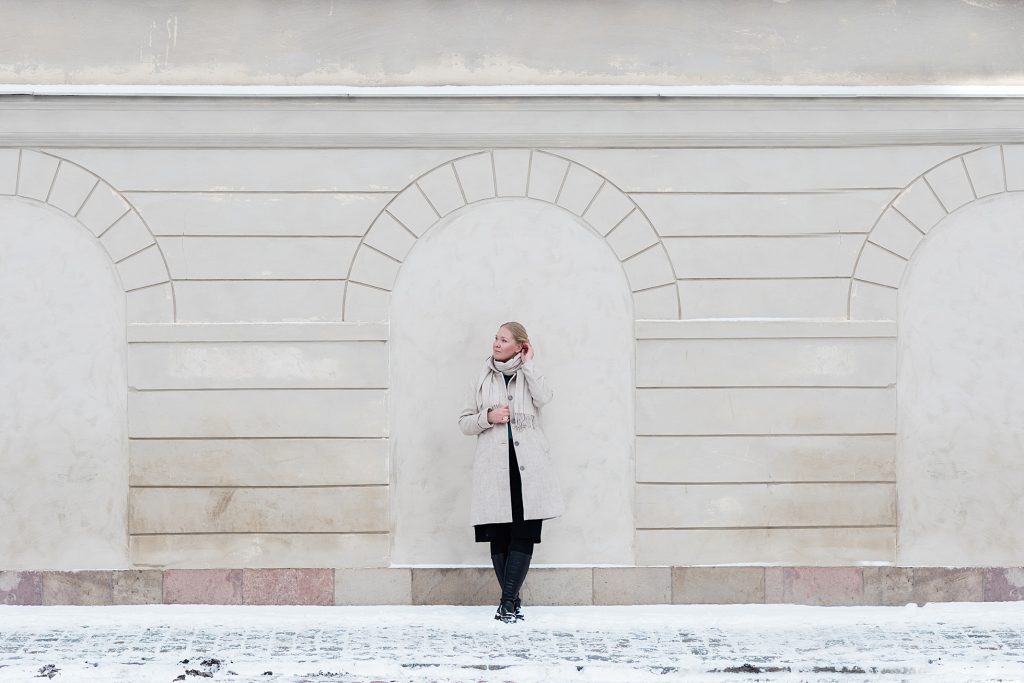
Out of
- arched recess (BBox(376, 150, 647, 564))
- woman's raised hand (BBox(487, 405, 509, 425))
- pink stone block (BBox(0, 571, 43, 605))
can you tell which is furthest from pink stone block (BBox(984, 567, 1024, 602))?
pink stone block (BBox(0, 571, 43, 605))

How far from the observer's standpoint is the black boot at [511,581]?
6.43 metres

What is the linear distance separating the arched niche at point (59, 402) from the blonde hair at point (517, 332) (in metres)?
2.41

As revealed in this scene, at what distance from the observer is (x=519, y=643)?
6.08 meters

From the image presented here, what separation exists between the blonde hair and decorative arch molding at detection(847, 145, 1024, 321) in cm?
208

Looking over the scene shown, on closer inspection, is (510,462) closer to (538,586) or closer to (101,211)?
(538,586)

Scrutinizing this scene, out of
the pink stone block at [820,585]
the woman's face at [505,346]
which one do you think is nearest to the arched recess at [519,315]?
the woman's face at [505,346]

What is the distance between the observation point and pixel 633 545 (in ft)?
22.7

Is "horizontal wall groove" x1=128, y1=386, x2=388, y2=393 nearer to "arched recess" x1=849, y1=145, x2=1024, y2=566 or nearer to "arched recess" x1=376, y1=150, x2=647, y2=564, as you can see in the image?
"arched recess" x1=376, y1=150, x2=647, y2=564

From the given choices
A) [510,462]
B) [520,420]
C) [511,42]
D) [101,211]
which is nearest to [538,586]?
[510,462]

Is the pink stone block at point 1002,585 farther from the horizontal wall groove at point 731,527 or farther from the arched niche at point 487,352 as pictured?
the arched niche at point 487,352

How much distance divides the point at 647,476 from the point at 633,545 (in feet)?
1.44

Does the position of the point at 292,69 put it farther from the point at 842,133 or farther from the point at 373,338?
the point at 842,133

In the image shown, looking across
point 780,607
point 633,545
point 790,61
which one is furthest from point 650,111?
point 780,607

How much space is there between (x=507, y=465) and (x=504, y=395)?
1.35 feet
